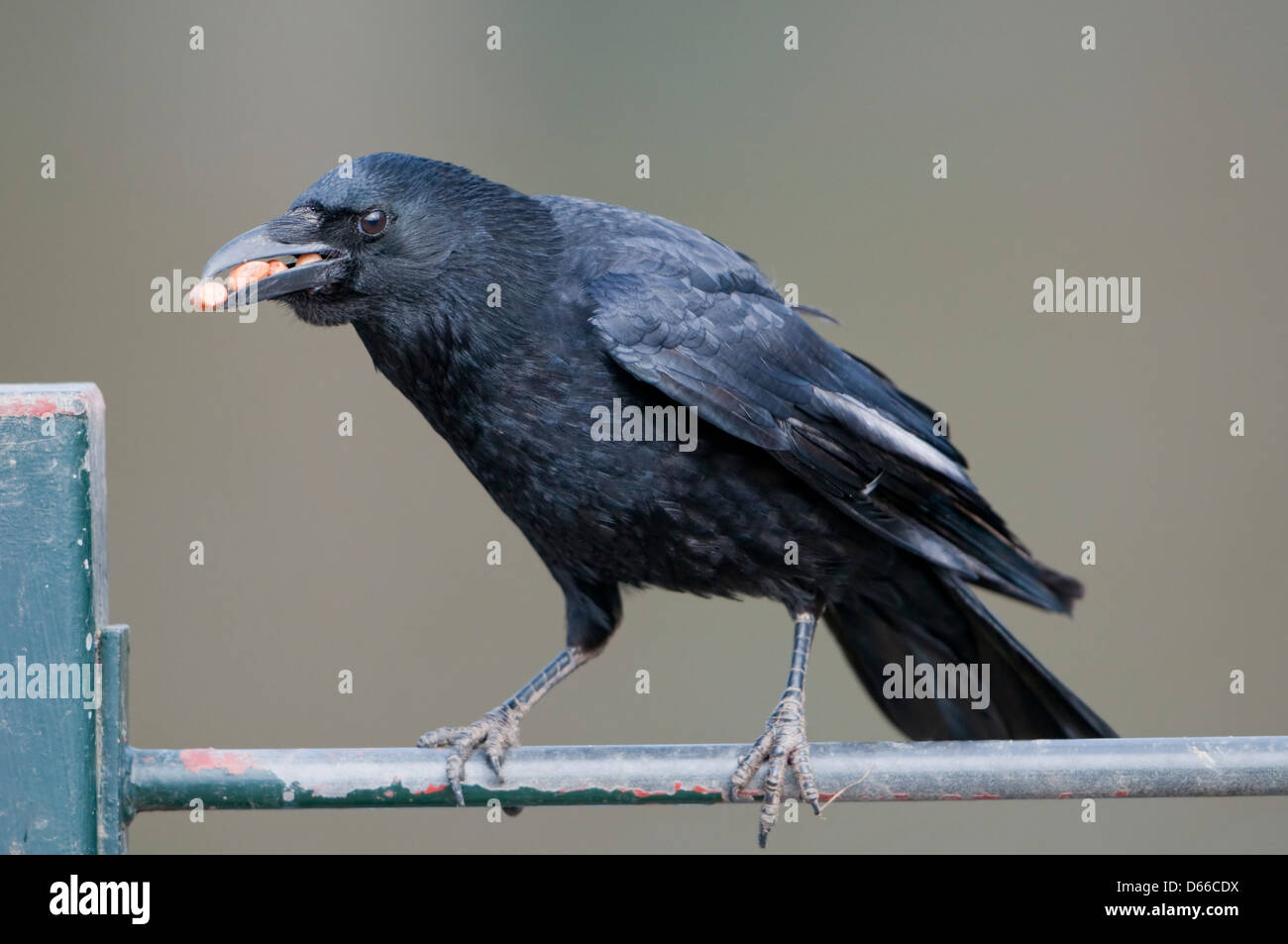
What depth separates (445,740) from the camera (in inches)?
88.6

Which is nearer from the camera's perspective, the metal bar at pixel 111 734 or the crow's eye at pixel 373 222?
the metal bar at pixel 111 734

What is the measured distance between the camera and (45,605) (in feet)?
4.95

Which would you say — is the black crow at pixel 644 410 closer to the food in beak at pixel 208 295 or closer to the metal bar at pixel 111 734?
the food in beak at pixel 208 295

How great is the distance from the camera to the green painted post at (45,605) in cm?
150

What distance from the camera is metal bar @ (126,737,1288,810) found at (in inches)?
64.6

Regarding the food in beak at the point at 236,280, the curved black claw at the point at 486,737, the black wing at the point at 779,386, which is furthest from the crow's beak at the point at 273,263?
the curved black claw at the point at 486,737

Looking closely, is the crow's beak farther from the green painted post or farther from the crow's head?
the green painted post

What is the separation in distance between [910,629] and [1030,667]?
0.75 feet

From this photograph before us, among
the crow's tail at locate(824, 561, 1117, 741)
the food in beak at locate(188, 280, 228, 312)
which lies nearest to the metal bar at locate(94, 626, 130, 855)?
the food in beak at locate(188, 280, 228, 312)

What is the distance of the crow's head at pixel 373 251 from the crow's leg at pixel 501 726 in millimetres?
683

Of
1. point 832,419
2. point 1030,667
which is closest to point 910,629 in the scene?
point 1030,667

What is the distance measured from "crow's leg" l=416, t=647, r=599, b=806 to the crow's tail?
0.49 m

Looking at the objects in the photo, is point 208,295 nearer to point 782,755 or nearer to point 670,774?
point 670,774

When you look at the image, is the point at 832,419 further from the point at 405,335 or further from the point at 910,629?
the point at 405,335
